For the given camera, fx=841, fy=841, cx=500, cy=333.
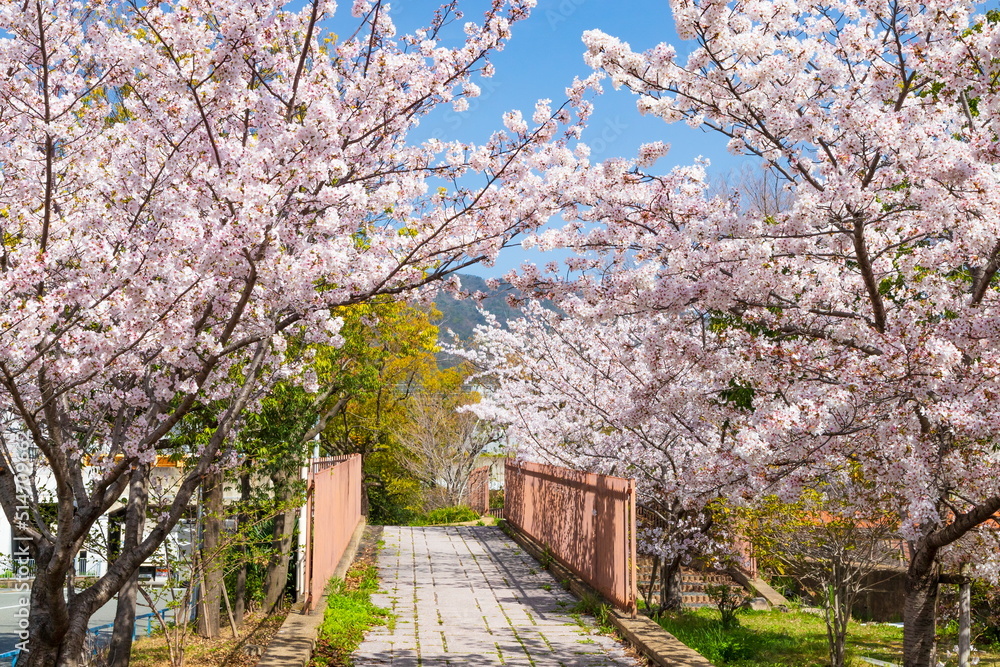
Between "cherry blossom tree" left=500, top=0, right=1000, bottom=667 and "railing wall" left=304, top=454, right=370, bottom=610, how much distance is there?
3991 millimetres

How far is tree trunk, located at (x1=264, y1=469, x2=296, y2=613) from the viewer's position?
12.1 m

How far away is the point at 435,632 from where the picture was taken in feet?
28.2

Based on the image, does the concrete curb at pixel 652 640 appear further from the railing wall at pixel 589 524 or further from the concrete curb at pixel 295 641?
the concrete curb at pixel 295 641

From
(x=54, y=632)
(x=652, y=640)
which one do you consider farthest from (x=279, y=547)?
(x=54, y=632)

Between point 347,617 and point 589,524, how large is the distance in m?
3.36

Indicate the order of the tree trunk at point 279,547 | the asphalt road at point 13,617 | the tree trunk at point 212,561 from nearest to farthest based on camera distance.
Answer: the tree trunk at point 212,561 → the tree trunk at point 279,547 → the asphalt road at point 13,617

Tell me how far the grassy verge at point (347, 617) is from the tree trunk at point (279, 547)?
3.44ft

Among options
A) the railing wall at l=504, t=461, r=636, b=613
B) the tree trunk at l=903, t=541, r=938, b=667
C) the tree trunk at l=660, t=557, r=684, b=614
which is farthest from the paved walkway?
the tree trunk at l=903, t=541, r=938, b=667

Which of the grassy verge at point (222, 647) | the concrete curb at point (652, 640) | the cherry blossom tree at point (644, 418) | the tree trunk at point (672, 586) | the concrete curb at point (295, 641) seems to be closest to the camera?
the concrete curb at point (295, 641)

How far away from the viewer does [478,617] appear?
31.0 ft

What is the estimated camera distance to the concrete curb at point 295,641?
261 inches

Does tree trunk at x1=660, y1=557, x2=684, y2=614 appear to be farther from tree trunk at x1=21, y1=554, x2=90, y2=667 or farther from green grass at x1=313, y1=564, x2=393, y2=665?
tree trunk at x1=21, y1=554, x2=90, y2=667

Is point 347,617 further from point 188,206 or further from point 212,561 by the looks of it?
point 188,206

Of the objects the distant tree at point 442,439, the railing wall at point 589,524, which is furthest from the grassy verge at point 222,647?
the distant tree at point 442,439
